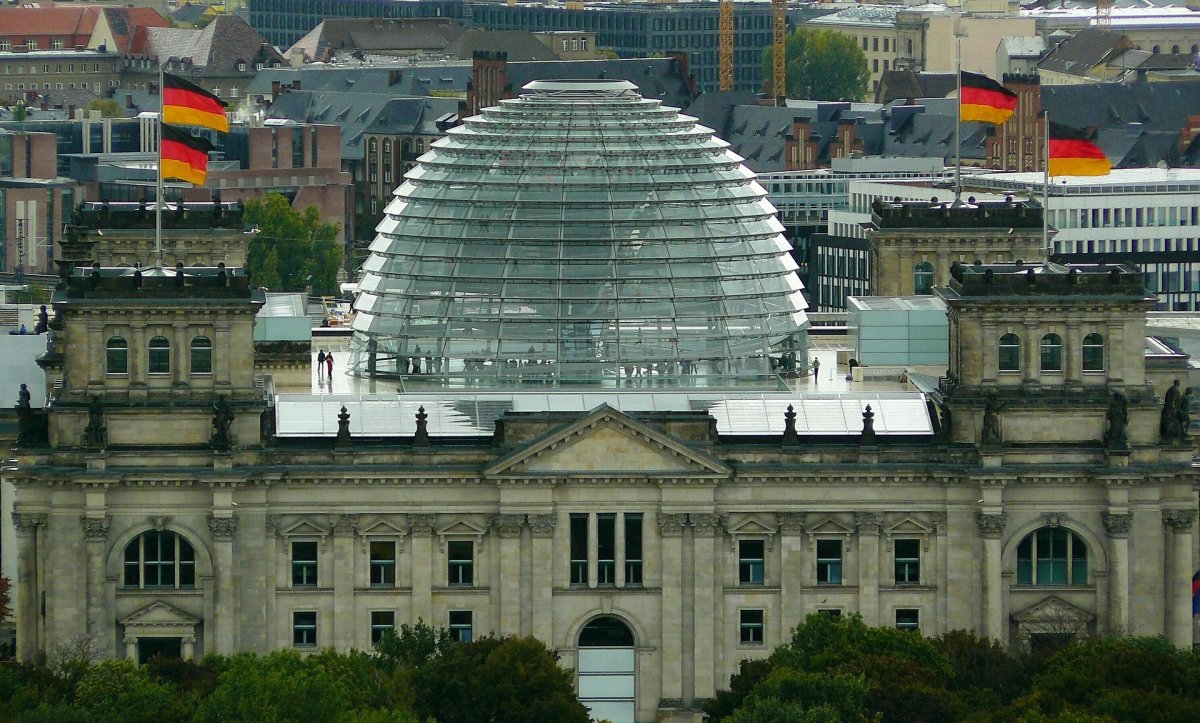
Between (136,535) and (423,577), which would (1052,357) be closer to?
(423,577)

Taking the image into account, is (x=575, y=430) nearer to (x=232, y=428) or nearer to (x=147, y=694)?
(x=232, y=428)

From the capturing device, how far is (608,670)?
16025 centimetres

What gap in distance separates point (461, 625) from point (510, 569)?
8.54 ft

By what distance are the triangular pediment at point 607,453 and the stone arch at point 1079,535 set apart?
10.1 metres

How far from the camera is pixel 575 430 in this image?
519 ft

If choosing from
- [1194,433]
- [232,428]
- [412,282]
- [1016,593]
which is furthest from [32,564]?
[1194,433]

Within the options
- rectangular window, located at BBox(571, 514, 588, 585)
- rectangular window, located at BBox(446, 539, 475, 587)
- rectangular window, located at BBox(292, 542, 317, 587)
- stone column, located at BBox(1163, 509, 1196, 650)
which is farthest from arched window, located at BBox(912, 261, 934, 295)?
rectangular window, located at BBox(292, 542, 317, 587)

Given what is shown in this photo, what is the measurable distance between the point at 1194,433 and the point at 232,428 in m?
39.2

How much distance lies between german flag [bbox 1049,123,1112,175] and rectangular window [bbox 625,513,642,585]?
22.7 metres

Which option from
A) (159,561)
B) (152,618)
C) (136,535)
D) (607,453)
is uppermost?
(607,453)

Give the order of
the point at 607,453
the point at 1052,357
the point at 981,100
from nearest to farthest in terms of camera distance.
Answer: the point at 607,453
the point at 1052,357
the point at 981,100

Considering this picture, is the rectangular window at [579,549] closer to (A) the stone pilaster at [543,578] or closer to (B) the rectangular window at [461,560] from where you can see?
(A) the stone pilaster at [543,578]

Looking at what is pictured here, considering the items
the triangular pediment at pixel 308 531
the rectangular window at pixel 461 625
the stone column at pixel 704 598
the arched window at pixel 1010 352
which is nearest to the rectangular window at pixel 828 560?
the stone column at pixel 704 598

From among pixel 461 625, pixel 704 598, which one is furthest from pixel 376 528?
pixel 704 598
